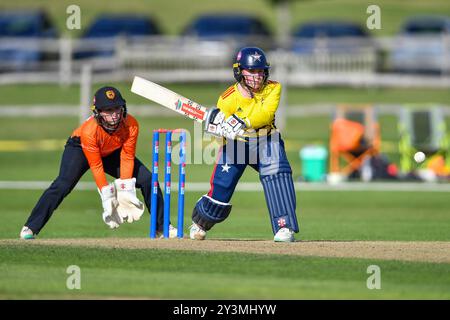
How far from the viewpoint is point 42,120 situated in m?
31.6

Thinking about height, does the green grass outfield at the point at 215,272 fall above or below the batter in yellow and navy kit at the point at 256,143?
below

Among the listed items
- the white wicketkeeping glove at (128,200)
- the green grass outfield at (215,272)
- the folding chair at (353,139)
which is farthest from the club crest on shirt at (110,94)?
the folding chair at (353,139)

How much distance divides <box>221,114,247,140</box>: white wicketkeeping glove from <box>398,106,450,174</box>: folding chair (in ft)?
39.9

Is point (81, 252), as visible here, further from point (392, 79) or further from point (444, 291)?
point (392, 79)

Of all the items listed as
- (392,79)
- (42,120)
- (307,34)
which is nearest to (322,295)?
(42,120)

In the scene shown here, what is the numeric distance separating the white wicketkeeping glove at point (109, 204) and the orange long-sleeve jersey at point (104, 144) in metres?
0.07

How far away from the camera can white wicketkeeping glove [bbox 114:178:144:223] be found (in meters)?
12.9

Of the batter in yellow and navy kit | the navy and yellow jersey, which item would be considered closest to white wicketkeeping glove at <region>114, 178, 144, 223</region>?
the batter in yellow and navy kit

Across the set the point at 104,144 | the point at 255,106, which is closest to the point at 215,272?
the point at 255,106

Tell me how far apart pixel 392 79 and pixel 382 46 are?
1167 millimetres

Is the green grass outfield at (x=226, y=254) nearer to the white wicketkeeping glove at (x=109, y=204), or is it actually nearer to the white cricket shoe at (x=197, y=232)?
the white wicketkeeping glove at (x=109, y=204)

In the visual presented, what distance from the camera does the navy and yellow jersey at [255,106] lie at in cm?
1263

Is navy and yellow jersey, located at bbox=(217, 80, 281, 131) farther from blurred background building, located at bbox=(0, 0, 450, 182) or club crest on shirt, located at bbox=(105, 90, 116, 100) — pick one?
blurred background building, located at bbox=(0, 0, 450, 182)

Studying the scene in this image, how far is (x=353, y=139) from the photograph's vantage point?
77.6 feet
